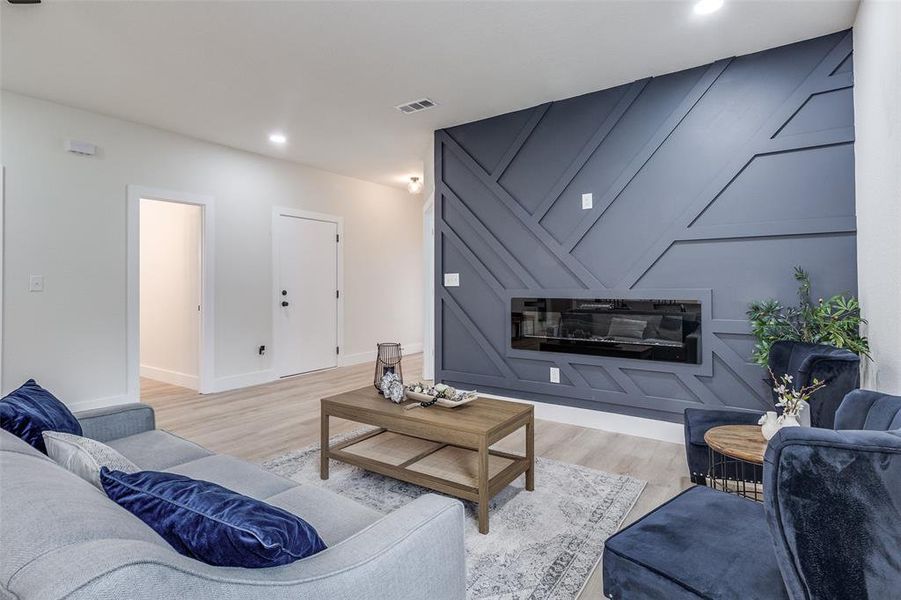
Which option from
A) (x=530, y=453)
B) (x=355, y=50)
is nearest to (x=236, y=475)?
(x=530, y=453)

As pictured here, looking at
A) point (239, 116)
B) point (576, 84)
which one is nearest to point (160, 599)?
point (576, 84)

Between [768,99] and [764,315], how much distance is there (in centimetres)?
142

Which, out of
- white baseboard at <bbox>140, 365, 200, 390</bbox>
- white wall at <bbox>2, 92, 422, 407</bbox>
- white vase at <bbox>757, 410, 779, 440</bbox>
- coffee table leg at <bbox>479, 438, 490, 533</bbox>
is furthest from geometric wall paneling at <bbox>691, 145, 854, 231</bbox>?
white baseboard at <bbox>140, 365, 200, 390</bbox>

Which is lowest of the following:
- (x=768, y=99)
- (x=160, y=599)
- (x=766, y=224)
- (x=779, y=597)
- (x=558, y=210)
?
(x=779, y=597)

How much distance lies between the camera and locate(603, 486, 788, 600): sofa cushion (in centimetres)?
112

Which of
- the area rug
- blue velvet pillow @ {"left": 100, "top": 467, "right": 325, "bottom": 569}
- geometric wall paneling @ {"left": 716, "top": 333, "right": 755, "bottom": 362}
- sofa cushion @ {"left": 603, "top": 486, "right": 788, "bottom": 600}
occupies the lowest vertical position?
the area rug

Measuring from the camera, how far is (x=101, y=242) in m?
4.15

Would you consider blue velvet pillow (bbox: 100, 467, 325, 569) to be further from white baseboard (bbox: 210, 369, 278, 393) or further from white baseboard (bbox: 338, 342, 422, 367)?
white baseboard (bbox: 338, 342, 422, 367)

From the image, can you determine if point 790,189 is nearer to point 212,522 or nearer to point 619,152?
point 619,152

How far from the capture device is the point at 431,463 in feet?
8.25

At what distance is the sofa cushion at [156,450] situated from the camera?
1.84m

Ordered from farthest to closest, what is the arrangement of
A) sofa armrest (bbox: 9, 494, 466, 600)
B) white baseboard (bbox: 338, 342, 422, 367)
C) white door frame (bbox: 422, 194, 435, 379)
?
white baseboard (bbox: 338, 342, 422, 367)
white door frame (bbox: 422, 194, 435, 379)
sofa armrest (bbox: 9, 494, 466, 600)

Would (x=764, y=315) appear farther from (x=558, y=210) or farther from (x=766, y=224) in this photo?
(x=558, y=210)

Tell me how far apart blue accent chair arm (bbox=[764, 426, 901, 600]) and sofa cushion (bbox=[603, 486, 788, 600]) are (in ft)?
0.63
